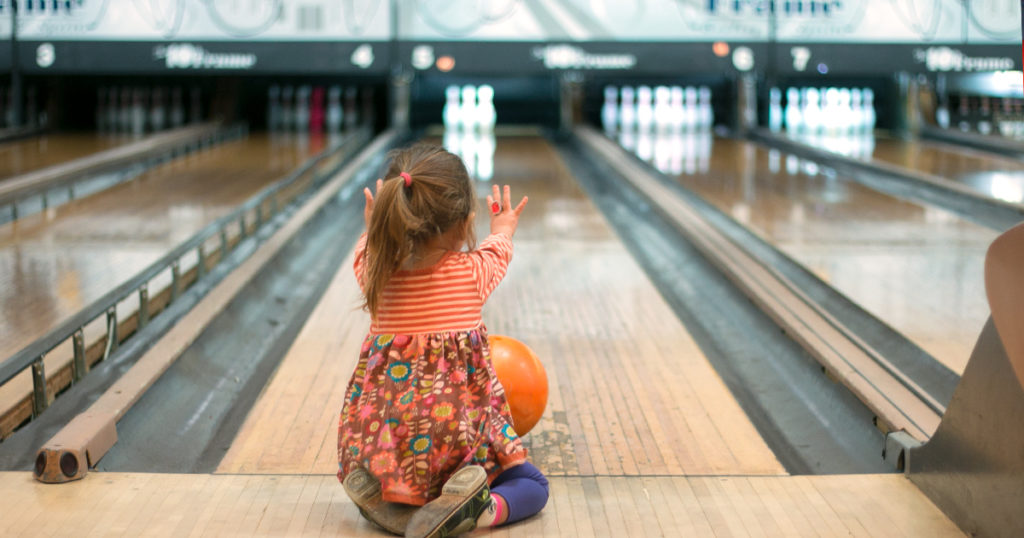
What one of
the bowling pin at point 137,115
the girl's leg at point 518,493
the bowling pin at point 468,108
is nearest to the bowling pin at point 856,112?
the bowling pin at point 468,108

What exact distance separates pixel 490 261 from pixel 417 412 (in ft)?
0.93

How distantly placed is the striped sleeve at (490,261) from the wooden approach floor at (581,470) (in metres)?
0.41

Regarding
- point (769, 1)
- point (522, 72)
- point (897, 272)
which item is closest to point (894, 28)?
point (769, 1)

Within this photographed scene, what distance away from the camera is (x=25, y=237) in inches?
184

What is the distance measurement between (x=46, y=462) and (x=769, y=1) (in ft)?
23.5

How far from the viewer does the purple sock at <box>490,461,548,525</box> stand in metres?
1.80

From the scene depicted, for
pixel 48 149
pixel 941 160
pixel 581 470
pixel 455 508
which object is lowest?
pixel 581 470

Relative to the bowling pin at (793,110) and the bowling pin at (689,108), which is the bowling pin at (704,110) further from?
the bowling pin at (793,110)

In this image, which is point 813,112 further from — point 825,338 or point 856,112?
point 825,338

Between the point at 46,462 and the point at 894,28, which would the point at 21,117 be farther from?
the point at 46,462

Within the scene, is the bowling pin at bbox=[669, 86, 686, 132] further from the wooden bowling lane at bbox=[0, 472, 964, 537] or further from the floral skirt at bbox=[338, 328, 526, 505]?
the floral skirt at bbox=[338, 328, 526, 505]

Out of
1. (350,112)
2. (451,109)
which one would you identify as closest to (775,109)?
(451,109)

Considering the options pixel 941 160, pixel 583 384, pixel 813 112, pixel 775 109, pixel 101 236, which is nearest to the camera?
pixel 583 384

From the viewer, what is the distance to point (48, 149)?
776 cm
